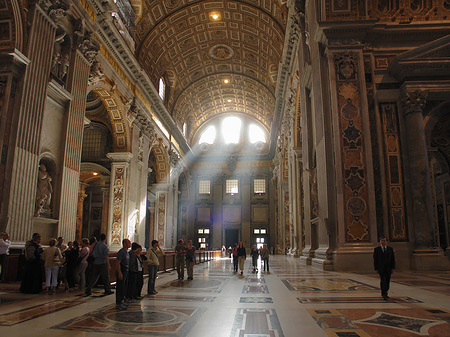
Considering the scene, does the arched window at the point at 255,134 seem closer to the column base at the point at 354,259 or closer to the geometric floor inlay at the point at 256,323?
the column base at the point at 354,259

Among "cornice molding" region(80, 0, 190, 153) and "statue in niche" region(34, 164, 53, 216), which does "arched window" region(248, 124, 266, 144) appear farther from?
"statue in niche" region(34, 164, 53, 216)

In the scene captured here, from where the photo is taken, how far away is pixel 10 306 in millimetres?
5113

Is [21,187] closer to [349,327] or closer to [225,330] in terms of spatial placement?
[225,330]

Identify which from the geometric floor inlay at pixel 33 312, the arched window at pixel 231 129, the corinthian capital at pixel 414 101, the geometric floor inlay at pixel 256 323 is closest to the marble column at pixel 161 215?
the arched window at pixel 231 129

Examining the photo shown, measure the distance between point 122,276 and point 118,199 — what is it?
1368 cm

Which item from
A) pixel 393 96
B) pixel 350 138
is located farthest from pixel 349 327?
pixel 393 96

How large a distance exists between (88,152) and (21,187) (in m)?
11.8

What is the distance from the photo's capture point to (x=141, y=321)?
4.07 meters

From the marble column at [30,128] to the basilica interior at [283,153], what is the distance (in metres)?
0.04

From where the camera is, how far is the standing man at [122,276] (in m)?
5.08

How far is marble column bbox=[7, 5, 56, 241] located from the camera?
9.49m

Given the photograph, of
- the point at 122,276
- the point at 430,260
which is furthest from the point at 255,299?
the point at 430,260

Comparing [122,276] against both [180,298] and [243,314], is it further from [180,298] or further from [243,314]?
[243,314]

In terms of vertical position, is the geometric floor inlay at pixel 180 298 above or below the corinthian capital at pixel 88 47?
below
